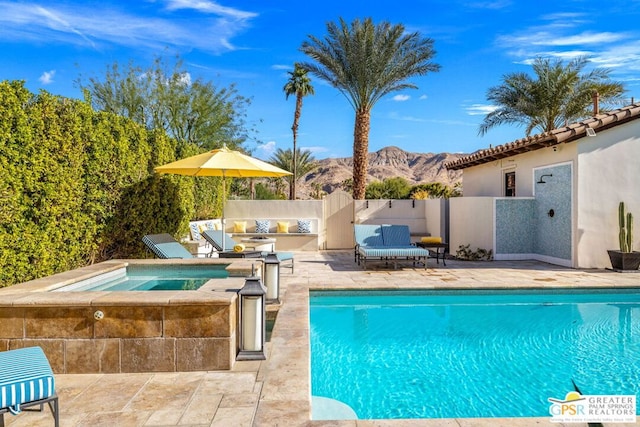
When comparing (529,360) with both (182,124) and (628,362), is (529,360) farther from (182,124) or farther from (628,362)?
(182,124)

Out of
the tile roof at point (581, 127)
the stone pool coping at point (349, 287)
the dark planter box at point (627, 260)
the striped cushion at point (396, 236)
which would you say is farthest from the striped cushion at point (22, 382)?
the dark planter box at point (627, 260)

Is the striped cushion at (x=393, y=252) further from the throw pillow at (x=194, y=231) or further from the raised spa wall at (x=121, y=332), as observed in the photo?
the raised spa wall at (x=121, y=332)

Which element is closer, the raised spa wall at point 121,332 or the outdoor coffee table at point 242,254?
the raised spa wall at point 121,332

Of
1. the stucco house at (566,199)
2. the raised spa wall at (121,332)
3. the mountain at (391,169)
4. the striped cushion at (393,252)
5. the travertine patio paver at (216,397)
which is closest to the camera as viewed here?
the travertine patio paver at (216,397)

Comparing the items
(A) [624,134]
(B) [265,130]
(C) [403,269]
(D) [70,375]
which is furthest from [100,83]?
(A) [624,134]

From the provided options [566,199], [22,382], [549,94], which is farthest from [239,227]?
[549,94]

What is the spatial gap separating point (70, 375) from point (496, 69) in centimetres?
2074

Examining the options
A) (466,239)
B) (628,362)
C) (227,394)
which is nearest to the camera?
(227,394)

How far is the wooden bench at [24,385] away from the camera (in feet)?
8.27

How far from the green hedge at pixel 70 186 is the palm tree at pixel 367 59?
7.91 metres

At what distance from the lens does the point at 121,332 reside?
4086 millimetres

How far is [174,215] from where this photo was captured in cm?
1140

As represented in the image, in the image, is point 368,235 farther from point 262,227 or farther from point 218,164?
point 218,164

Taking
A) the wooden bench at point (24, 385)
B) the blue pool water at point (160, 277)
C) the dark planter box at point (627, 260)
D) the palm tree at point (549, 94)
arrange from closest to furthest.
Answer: the wooden bench at point (24, 385), the blue pool water at point (160, 277), the dark planter box at point (627, 260), the palm tree at point (549, 94)
